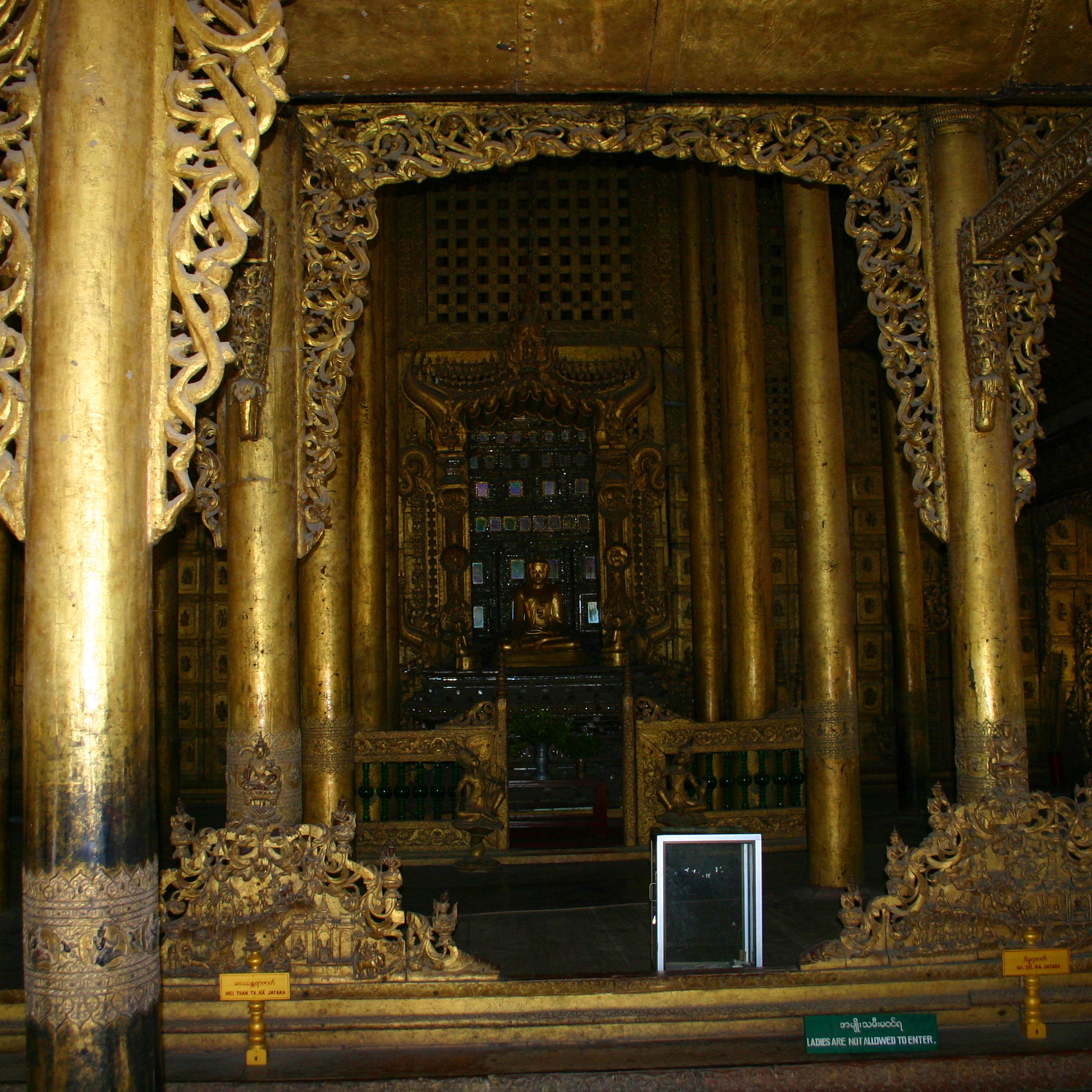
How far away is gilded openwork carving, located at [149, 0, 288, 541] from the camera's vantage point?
127 inches

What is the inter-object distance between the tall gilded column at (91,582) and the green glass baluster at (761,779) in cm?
608

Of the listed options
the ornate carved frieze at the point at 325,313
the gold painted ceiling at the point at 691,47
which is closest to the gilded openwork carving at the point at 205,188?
the gold painted ceiling at the point at 691,47

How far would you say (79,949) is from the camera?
9.55 ft

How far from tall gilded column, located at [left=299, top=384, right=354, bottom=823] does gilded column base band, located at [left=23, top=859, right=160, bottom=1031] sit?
3.53 m

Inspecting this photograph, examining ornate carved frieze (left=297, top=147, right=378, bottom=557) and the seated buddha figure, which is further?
the seated buddha figure

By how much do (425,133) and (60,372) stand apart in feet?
10.5

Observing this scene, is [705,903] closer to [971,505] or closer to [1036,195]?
[971,505]

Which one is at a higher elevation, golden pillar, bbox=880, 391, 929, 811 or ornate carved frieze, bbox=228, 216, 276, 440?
ornate carved frieze, bbox=228, 216, 276, 440

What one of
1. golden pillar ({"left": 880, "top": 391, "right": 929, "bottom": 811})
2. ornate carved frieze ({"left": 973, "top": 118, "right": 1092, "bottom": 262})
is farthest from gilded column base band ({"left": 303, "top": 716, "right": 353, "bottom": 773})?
golden pillar ({"left": 880, "top": 391, "right": 929, "bottom": 811})

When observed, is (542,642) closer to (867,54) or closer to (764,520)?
(764,520)

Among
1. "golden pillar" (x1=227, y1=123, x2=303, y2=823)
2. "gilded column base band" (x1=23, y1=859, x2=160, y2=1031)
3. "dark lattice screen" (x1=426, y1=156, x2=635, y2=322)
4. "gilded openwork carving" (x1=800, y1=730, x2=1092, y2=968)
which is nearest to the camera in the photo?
"gilded column base band" (x1=23, y1=859, x2=160, y2=1031)

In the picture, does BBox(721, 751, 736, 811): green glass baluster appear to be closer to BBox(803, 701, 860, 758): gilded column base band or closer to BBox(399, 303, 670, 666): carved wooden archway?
BBox(803, 701, 860, 758): gilded column base band

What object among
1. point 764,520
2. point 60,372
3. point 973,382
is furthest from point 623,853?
point 60,372

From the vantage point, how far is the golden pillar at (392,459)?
1143 centimetres
